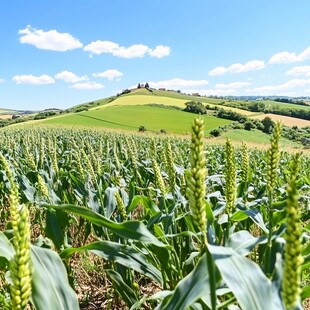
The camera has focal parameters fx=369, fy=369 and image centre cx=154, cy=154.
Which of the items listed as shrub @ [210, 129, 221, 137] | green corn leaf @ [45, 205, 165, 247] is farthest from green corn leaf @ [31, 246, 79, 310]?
shrub @ [210, 129, 221, 137]

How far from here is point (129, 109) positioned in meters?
77.4

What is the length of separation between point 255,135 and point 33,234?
5216cm

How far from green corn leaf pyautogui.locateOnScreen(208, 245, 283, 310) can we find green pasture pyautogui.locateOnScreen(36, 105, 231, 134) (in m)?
55.3

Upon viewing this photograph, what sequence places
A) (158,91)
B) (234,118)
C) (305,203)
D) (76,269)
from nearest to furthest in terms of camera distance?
(76,269), (305,203), (234,118), (158,91)

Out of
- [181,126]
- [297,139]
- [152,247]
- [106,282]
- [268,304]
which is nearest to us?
[268,304]

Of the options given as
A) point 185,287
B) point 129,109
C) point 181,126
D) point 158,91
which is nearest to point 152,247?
point 185,287

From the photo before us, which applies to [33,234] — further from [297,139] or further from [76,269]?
[297,139]

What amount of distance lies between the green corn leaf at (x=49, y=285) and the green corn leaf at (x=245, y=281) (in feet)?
2.36

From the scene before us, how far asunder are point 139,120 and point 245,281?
66163 millimetres

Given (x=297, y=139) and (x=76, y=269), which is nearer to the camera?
(x=76, y=269)

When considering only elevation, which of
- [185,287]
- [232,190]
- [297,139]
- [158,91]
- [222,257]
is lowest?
[297,139]

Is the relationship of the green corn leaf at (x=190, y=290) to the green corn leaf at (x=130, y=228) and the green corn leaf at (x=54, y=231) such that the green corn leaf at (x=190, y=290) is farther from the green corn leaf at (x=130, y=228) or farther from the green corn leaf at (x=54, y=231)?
the green corn leaf at (x=54, y=231)

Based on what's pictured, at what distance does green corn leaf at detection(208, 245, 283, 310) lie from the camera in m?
1.33

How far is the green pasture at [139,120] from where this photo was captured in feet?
199
